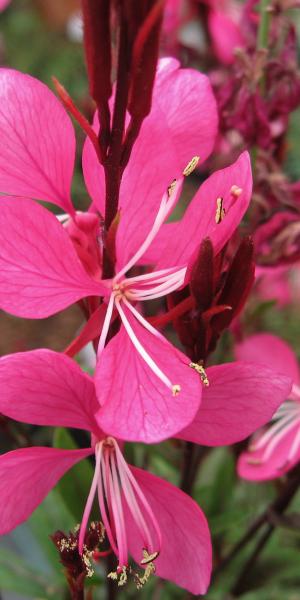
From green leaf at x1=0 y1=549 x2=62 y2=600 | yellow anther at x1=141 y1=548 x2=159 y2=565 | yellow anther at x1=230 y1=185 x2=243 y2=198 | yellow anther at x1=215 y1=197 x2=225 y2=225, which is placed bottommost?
green leaf at x1=0 y1=549 x2=62 y2=600

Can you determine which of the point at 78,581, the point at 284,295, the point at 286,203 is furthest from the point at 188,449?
the point at 284,295

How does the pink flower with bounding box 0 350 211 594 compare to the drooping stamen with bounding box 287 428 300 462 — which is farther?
the drooping stamen with bounding box 287 428 300 462

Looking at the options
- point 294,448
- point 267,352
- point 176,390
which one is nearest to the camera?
point 176,390

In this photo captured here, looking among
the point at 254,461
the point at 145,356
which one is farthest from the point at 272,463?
the point at 145,356

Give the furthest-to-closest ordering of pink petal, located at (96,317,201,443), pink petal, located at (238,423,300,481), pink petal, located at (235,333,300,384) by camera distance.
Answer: pink petal, located at (235,333,300,384), pink petal, located at (238,423,300,481), pink petal, located at (96,317,201,443)

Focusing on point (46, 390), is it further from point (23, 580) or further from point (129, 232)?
point (23, 580)

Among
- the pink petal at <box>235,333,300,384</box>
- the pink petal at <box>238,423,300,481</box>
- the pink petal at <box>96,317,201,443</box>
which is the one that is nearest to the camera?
the pink petal at <box>96,317,201,443</box>

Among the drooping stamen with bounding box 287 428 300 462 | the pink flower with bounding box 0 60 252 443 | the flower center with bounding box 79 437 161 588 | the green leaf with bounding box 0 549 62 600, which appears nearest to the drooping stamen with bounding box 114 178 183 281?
the pink flower with bounding box 0 60 252 443

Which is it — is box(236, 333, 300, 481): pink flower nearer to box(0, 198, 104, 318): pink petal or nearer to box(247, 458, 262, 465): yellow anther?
box(247, 458, 262, 465): yellow anther

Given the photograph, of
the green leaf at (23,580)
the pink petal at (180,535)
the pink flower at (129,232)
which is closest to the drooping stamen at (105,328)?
the pink flower at (129,232)
